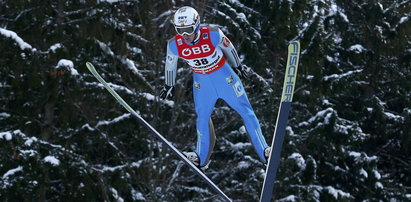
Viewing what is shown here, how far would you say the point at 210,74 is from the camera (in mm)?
6820

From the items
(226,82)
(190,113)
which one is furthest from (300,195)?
(226,82)

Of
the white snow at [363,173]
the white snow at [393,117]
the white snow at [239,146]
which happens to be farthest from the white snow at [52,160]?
the white snow at [393,117]

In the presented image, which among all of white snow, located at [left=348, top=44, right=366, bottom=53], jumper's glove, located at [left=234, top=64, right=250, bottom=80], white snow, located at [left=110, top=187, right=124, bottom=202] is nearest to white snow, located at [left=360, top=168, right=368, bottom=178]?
white snow, located at [left=348, top=44, right=366, bottom=53]

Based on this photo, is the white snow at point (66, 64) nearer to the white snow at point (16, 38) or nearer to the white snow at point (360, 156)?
the white snow at point (16, 38)

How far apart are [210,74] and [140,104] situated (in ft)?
22.2

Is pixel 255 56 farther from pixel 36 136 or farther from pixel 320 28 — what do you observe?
pixel 36 136

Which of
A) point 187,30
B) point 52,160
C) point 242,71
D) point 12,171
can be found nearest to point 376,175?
point 52,160

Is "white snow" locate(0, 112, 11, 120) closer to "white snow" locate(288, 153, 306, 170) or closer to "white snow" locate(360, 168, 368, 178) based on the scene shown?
"white snow" locate(288, 153, 306, 170)

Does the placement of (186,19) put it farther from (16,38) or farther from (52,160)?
(52,160)

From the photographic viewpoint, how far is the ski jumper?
21.8 feet

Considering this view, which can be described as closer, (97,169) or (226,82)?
(226,82)

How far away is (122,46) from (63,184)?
2.52m

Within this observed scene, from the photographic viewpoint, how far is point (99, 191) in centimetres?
1404

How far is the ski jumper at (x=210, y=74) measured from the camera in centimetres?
666
